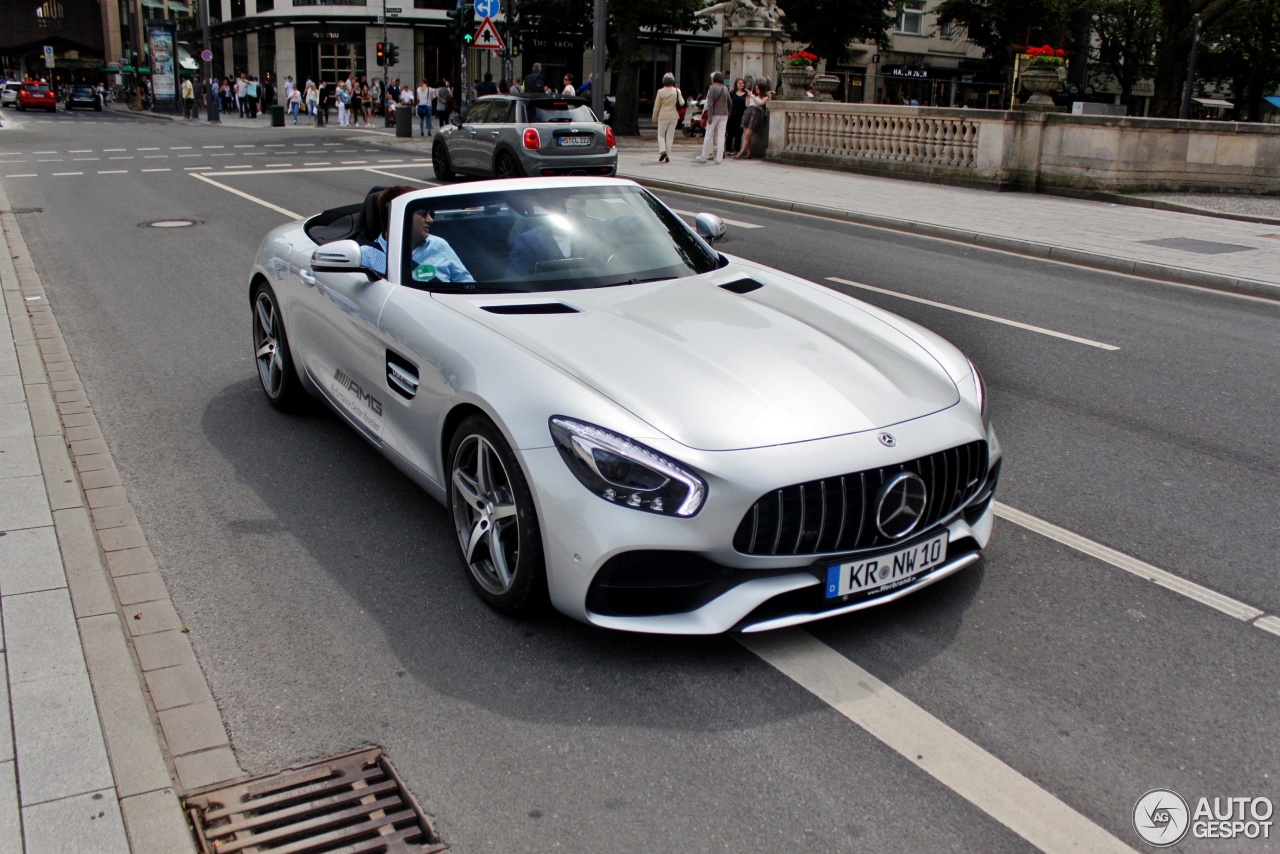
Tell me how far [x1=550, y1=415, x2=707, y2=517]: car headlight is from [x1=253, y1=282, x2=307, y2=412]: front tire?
3152 mm

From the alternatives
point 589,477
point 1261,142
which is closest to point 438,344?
point 589,477

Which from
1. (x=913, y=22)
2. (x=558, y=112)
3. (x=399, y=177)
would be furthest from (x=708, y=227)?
(x=913, y=22)

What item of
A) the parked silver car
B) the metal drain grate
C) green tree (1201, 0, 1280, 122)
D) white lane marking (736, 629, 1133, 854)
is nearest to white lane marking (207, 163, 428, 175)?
the parked silver car

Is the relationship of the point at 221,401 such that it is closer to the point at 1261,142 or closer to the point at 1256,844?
the point at 1256,844

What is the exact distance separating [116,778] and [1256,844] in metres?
2.93

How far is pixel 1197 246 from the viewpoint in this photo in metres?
13.9

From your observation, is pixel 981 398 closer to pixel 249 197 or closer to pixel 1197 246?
pixel 1197 246

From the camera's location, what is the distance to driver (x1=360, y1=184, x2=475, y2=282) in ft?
15.9

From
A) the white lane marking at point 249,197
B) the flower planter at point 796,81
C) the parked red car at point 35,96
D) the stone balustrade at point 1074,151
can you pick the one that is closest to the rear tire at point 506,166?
the white lane marking at point 249,197

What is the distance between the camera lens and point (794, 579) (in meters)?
3.56

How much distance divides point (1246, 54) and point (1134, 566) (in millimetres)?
63582

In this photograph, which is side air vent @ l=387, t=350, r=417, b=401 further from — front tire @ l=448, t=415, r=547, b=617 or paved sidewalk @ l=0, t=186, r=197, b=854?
paved sidewalk @ l=0, t=186, r=197, b=854

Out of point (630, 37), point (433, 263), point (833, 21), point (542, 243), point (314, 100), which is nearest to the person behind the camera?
point (433, 263)

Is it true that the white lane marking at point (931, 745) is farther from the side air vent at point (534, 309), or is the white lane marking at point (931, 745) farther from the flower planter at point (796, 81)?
the flower planter at point (796, 81)
